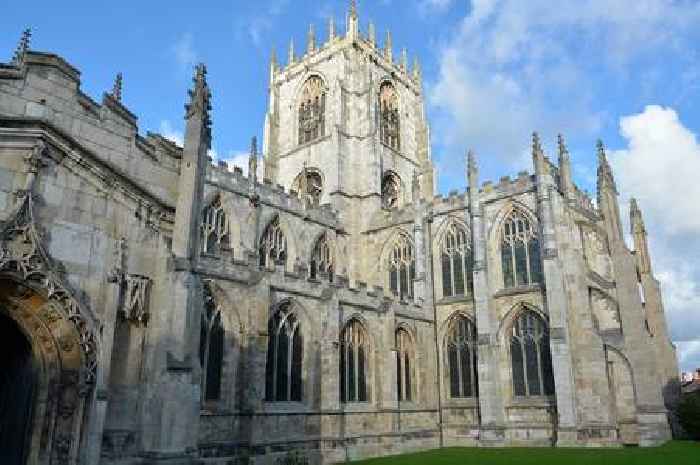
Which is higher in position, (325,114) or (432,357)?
(325,114)

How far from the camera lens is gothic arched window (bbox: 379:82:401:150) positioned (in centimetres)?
3917

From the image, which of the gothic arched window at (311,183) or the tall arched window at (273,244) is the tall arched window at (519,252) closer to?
the tall arched window at (273,244)

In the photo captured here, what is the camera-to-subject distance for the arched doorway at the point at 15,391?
684 centimetres

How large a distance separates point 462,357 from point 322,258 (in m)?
9.24

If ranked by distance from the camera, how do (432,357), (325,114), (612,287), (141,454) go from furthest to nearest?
(325,114)
(432,357)
(612,287)
(141,454)

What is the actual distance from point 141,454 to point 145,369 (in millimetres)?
1073

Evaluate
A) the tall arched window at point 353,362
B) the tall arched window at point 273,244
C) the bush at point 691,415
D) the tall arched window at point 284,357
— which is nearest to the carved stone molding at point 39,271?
the tall arched window at point 284,357

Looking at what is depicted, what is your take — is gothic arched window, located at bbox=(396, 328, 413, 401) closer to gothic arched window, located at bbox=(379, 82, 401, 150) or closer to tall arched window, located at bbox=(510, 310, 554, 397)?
tall arched window, located at bbox=(510, 310, 554, 397)

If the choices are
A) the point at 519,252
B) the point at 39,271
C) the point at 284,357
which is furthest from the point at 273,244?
the point at 39,271

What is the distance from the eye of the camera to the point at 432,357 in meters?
26.8

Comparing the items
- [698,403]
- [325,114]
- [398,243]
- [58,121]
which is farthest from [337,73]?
[58,121]

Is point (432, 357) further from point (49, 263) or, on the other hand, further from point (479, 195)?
point (49, 263)

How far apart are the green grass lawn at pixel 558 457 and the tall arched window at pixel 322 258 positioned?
11318 millimetres

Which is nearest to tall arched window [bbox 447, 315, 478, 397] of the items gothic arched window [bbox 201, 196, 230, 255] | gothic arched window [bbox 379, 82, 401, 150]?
gothic arched window [bbox 201, 196, 230, 255]
